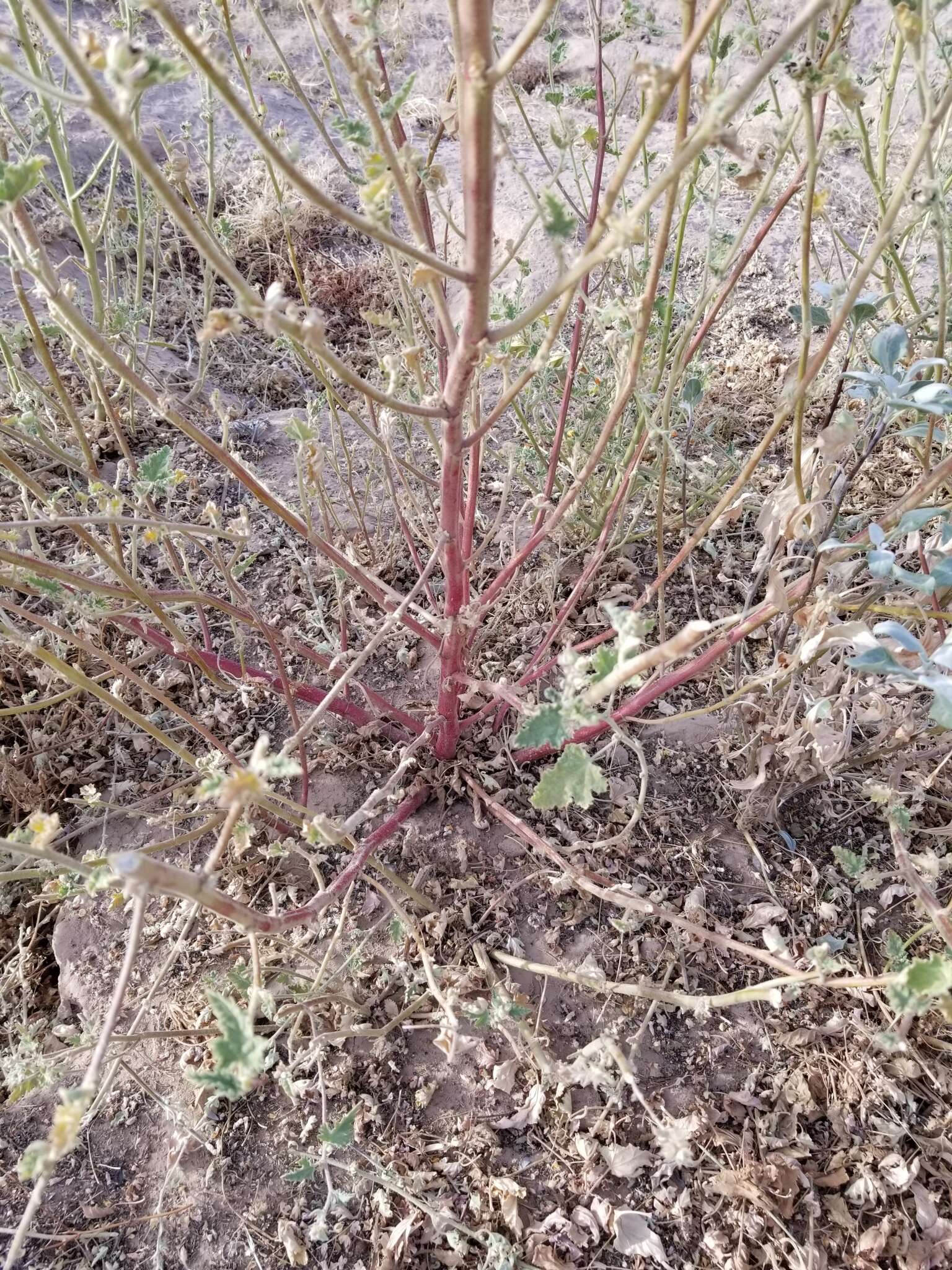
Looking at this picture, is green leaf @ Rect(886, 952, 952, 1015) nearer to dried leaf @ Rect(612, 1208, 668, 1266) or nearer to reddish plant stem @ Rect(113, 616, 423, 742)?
dried leaf @ Rect(612, 1208, 668, 1266)

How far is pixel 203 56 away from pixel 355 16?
32 cm

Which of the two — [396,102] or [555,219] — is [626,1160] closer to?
[555,219]

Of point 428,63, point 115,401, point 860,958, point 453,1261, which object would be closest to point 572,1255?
point 453,1261

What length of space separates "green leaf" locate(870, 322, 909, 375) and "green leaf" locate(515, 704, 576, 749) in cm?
71

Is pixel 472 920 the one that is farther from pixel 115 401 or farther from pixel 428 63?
pixel 428 63

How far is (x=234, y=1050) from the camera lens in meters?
0.64

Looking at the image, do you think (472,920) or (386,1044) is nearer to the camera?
(386,1044)

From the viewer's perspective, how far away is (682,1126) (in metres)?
1.04

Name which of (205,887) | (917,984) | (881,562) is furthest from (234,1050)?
(881,562)

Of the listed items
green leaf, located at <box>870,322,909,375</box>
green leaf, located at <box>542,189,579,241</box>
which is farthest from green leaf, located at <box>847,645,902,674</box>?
green leaf, located at <box>542,189,579,241</box>

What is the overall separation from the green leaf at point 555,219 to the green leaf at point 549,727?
1.52ft

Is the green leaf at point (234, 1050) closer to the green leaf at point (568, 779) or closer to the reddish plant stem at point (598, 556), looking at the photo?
the green leaf at point (568, 779)

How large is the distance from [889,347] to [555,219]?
2.05ft

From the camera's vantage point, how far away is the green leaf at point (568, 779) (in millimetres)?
831
